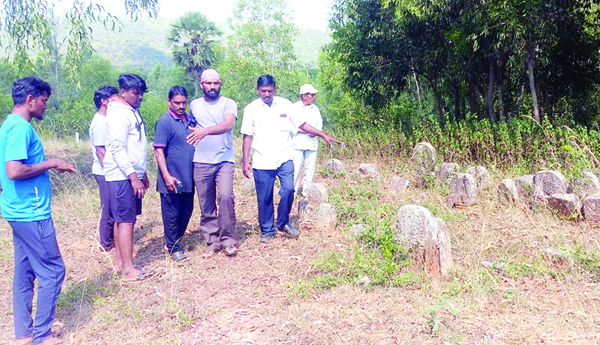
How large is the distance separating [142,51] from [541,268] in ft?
351

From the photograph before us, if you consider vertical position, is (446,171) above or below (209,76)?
below

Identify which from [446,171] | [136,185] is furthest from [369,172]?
[136,185]

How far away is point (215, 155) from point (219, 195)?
37cm

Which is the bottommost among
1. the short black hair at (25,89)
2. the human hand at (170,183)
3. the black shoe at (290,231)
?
the black shoe at (290,231)

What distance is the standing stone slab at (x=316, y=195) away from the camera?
6.18 m

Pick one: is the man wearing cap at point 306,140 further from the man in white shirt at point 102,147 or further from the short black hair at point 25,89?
the short black hair at point 25,89

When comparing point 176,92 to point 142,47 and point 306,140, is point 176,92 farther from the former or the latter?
point 142,47

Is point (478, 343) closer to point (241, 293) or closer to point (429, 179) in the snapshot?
point (241, 293)

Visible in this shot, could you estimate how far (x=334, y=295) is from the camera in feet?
12.3

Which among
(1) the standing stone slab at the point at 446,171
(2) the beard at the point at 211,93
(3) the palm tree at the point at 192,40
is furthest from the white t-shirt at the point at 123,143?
(3) the palm tree at the point at 192,40

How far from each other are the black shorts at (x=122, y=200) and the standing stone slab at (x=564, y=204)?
4265 millimetres

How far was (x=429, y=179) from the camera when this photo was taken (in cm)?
746

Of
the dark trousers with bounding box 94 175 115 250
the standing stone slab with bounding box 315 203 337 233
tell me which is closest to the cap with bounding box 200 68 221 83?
the dark trousers with bounding box 94 175 115 250

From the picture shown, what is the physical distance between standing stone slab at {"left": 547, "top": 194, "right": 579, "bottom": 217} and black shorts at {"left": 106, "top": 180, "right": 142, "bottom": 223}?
4.26 m
